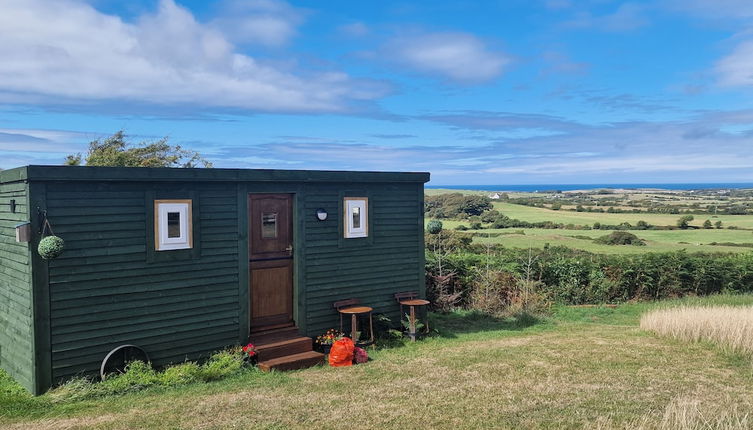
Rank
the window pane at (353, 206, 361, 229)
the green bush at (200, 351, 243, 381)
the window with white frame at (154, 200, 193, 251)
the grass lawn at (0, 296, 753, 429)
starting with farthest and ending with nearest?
the window pane at (353, 206, 361, 229) → the window with white frame at (154, 200, 193, 251) → the green bush at (200, 351, 243, 381) → the grass lawn at (0, 296, 753, 429)

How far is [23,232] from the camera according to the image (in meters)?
7.38

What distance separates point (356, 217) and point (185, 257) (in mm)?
3196

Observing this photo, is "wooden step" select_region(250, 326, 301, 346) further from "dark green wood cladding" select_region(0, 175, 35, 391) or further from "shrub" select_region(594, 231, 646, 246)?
"shrub" select_region(594, 231, 646, 246)

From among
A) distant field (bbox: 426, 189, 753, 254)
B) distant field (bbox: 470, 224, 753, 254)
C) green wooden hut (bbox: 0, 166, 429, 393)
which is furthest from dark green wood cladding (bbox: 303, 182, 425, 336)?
distant field (bbox: 470, 224, 753, 254)

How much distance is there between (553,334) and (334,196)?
5325 millimetres

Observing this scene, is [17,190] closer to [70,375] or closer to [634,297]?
[70,375]

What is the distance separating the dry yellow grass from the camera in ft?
31.8

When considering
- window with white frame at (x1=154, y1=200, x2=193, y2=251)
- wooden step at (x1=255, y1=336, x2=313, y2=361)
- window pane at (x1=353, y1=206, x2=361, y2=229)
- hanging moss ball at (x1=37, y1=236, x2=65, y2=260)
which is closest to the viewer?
hanging moss ball at (x1=37, y1=236, x2=65, y2=260)

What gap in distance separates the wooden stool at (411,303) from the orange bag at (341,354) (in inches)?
72.0

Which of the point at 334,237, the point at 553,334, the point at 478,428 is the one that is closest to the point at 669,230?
the point at 553,334

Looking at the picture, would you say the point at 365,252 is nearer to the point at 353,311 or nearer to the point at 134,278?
the point at 353,311

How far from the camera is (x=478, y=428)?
244 inches

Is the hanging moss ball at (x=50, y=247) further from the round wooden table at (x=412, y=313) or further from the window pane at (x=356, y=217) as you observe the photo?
the round wooden table at (x=412, y=313)

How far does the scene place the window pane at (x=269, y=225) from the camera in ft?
32.0
